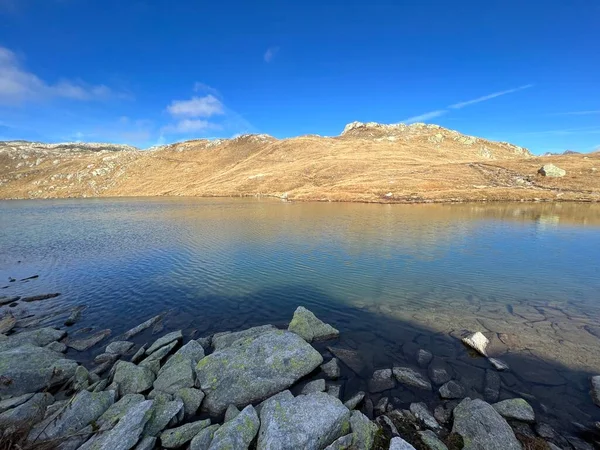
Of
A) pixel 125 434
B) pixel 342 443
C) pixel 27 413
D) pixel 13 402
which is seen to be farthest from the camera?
pixel 13 402

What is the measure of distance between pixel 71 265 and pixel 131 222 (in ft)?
114

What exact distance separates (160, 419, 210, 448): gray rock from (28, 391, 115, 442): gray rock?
290cm

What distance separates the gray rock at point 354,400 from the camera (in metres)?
12.0

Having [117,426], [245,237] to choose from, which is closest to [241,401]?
[117,426]

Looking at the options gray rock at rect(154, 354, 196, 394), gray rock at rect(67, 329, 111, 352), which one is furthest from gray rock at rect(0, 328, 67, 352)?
gray rock at rect(154, 354, 196, 394)

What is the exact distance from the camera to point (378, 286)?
1001 inches

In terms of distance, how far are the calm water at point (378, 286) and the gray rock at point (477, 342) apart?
0.54 metres

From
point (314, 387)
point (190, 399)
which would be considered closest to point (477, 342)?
point (314, 387)

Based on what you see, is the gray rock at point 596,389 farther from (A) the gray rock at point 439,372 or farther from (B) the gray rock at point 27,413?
(B) the gray rock at point 27,413

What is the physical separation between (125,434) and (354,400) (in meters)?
8.20

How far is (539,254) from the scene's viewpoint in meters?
33.9

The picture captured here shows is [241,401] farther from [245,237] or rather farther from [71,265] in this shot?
[245,237]

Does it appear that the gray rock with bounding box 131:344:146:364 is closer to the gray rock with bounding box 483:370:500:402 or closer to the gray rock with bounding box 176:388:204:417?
the gray rock with bounding box 176:388:204:417

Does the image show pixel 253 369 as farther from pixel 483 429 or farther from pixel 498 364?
pixel 498 364
